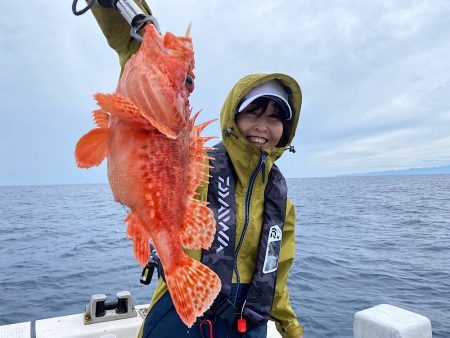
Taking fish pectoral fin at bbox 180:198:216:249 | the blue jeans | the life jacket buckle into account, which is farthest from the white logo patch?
fish pectoral fin at bbox 180:198:216:249

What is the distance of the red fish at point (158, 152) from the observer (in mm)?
1445

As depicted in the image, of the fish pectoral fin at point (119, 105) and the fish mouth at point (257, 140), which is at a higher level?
the fish mouth at point (257, 140)

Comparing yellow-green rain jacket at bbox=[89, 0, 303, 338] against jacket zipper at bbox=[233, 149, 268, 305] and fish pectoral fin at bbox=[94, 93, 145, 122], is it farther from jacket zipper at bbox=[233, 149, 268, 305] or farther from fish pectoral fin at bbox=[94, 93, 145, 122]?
fish pectoral fin at bbox=[94, 93, 145, 122]

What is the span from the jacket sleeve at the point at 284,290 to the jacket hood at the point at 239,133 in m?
→ 0.66

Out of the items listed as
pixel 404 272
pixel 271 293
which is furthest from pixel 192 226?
pixel 404 272

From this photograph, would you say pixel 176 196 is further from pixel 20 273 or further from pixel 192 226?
pixel 20 273

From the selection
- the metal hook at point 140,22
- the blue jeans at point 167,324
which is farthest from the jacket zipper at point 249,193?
the metal hook at point 140,22

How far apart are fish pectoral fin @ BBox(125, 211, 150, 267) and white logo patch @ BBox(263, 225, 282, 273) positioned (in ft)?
5.90

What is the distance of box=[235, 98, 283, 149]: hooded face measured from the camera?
328 centimetres

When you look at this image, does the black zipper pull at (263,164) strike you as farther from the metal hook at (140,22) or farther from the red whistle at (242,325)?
the metal hook at (140,22)

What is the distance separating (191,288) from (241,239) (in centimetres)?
148

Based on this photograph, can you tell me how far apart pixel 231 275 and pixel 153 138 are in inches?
72.1

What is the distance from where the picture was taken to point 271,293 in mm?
3264

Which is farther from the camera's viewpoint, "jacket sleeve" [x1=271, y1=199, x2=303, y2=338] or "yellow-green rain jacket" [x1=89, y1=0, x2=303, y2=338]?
"jacket sleeve" [x1=271, y1=199, x2=303, y2=338]
